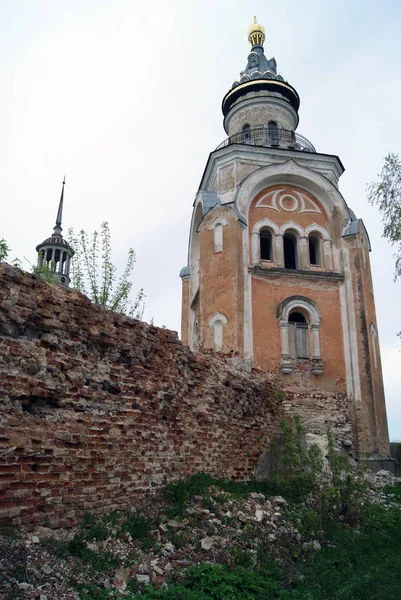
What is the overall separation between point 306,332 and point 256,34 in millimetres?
17678

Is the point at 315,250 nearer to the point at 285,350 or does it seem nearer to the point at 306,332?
the point at 306,332

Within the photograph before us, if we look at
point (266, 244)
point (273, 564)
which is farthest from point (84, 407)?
point (266, 244)

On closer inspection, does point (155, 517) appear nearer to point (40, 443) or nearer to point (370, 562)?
point (40, 443)

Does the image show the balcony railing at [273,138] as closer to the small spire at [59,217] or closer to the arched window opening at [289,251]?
the arched window opening at [289,251]

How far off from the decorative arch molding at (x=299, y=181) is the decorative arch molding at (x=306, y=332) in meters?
3.43

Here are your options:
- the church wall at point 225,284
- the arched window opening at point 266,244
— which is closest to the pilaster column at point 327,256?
the arched window opening at point 266,244

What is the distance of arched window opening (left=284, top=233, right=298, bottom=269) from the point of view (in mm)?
17500

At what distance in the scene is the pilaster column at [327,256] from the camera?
1669cm

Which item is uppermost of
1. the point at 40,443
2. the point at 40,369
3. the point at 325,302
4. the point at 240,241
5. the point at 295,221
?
the point at 295,221

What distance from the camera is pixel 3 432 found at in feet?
14.6

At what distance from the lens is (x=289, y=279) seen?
1612 centimetres

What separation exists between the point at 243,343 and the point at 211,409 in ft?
21.7

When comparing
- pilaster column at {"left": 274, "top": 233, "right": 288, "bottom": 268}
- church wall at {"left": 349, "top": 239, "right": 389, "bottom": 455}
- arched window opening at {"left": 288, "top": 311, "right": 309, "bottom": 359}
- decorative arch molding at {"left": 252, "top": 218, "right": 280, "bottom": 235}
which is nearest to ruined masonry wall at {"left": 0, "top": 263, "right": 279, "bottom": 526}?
arched window opening at {"left": 288, "top": 311, "right": 309, "bottom": 359}

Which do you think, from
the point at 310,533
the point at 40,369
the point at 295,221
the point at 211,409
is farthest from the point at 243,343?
the point at 40,369
